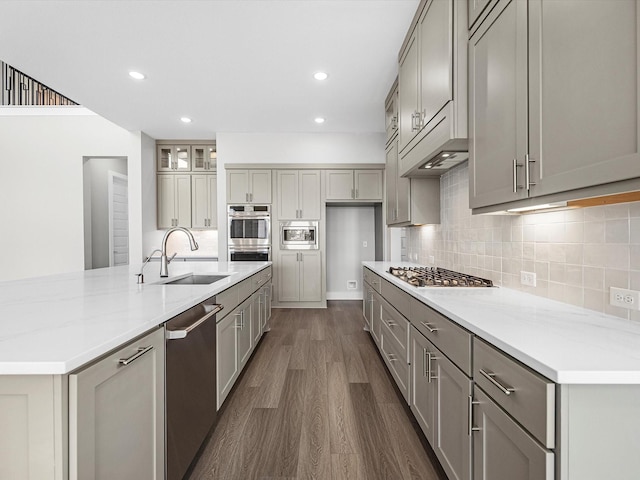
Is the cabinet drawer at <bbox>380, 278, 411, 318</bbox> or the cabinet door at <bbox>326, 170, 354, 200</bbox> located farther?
the cabinet door at <bbox>326, 170, 354, 200</bbox>

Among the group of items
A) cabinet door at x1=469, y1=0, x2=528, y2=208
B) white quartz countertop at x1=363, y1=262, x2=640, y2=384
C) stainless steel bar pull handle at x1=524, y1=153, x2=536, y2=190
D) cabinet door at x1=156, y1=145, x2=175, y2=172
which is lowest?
white quartz countertop at x1=363, y1=262, x2=640, y2=384

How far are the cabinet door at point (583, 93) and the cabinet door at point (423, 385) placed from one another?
97cm

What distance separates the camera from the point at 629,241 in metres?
1.26

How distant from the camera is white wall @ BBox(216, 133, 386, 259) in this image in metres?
5.57

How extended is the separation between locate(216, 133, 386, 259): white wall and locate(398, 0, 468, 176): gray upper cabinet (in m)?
2.73

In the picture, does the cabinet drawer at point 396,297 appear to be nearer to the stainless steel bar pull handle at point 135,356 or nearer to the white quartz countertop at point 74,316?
the white quartz countertop at point 74,316

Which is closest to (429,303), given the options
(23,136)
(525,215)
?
(525,215)

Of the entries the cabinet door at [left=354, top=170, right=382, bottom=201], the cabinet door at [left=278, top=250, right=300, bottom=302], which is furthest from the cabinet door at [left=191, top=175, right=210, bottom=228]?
the cabinet door at [left=354, top=170, right=382, bottom=201]

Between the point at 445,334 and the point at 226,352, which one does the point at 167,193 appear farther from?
the point at 445,334

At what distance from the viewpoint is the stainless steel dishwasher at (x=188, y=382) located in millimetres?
1423

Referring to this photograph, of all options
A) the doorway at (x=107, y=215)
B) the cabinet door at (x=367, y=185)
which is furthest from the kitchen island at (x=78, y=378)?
the doorway at (x=107, y=215)

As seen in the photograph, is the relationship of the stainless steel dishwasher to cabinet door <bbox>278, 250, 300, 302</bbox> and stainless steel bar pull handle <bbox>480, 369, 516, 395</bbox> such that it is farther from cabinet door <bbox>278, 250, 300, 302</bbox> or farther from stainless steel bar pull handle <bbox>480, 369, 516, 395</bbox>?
cabinet door <bbox>278, 250, 300, 302</bbox>

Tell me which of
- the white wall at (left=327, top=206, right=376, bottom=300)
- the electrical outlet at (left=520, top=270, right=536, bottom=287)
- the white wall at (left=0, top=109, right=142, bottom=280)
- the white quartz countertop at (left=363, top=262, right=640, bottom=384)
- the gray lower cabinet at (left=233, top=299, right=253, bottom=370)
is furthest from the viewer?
the white wall at (left=327, top=206, right=376, bottom=300)

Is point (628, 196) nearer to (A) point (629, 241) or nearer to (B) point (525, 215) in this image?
(A) point (629, 241)
